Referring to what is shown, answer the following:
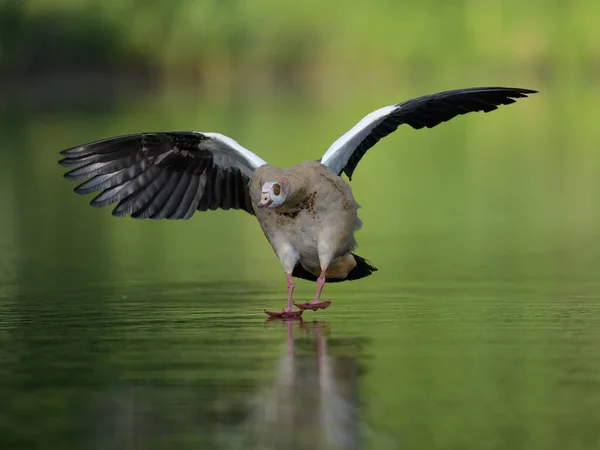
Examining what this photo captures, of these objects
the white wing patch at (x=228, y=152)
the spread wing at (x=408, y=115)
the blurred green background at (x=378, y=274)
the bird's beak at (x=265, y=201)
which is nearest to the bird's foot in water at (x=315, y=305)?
the blurred green background at (x=378, y=274)

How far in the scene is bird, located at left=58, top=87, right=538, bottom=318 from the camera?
11500mm

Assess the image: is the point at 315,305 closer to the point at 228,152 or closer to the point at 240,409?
the point at 228,152

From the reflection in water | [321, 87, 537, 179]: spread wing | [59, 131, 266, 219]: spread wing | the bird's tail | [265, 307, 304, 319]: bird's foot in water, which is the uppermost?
[321, 87, 537, 179]: spread wing

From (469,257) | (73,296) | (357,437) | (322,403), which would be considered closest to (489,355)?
(322,403)

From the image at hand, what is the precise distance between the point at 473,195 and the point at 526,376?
1365 cm

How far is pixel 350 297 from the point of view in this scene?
1231 centimetres

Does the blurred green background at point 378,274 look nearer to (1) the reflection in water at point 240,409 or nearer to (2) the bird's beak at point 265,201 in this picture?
(1) the reflection in water at point 240,409

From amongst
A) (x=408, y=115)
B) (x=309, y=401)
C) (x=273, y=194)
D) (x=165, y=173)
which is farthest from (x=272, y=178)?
(x=309, y=401)

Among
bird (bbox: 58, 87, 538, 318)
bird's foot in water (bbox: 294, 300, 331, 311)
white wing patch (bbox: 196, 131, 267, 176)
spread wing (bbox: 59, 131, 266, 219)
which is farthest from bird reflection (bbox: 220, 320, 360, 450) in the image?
spread wing (bbox: 59, 131, 266, 219)

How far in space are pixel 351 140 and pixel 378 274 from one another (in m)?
1.65

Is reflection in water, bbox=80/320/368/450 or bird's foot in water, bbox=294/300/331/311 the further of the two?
bird's foot in water, bbox=294/300/331/311

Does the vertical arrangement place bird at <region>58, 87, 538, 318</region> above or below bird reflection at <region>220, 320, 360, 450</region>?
above

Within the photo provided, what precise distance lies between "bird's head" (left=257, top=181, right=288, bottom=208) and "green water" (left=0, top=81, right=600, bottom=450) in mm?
766

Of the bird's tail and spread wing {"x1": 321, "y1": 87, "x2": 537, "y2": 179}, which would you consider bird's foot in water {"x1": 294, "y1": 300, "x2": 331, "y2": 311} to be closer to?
the bird's tail
